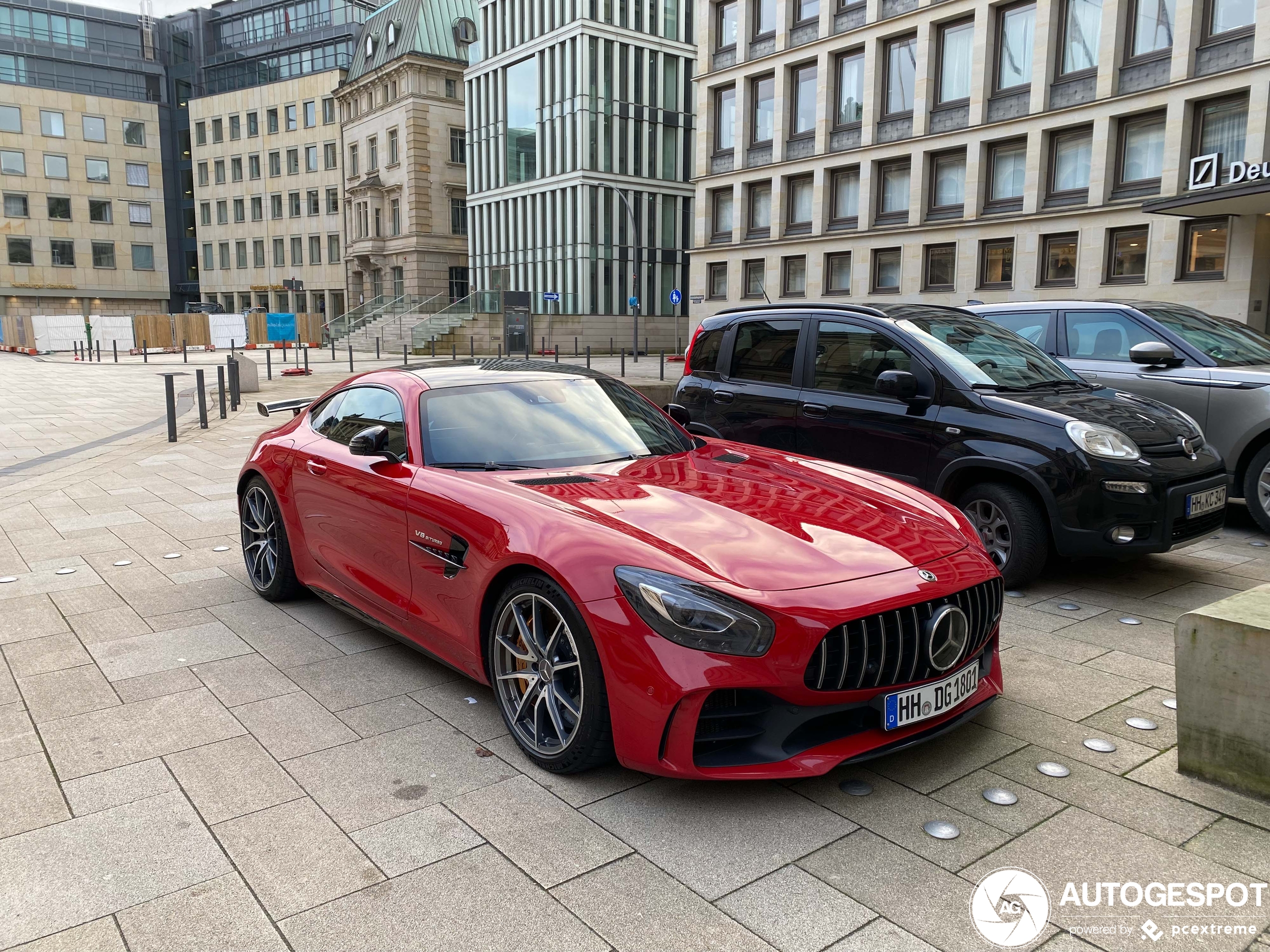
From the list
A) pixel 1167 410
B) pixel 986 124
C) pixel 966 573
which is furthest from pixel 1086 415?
pixel 986 124

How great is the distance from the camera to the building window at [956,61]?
3108 cm

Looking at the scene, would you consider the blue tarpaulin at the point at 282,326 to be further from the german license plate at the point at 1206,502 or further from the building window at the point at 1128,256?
the german license plate at the point at 1206,502

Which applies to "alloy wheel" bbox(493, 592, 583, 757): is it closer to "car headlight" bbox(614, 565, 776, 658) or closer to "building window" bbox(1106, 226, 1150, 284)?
"car headlight" bbox(614, 565, 776, 658)

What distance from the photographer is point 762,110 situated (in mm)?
38438

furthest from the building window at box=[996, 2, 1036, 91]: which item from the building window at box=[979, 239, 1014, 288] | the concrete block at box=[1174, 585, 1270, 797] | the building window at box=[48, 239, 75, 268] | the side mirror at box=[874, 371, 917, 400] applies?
the building window at box=[48, 239, 75, 268]

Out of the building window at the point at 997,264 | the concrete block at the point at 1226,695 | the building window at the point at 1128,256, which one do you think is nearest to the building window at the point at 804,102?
the building window at the point at 997,264

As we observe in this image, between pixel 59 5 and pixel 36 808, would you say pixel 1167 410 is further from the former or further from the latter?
pixel 59 5

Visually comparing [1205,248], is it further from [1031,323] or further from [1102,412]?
[1102,412]

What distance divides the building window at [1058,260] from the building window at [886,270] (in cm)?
520

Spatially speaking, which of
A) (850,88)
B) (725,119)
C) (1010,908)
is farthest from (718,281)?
(1010,908)

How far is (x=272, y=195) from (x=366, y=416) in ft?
260

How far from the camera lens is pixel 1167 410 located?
6.32 m

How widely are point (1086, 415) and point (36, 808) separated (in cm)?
552

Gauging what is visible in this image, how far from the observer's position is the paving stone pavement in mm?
2609
